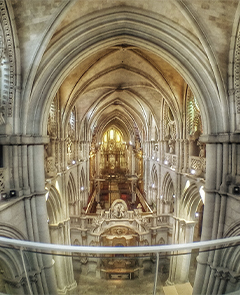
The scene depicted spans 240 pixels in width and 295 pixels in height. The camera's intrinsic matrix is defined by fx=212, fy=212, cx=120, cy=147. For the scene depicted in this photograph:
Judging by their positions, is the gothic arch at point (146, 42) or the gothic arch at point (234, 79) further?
the gothic arch at point (146, 42)

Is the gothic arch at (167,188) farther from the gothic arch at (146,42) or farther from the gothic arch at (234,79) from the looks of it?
the gothic arch at (234,79)

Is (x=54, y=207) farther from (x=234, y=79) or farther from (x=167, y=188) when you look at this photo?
(x=234, y=79)

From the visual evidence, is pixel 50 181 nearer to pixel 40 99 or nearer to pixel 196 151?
pixel 40 99

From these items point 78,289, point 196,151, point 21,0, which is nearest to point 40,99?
point 21,0

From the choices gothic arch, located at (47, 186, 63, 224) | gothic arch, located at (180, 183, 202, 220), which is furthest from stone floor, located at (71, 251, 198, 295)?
gothic arch, located at (180, 183, 202, 220)

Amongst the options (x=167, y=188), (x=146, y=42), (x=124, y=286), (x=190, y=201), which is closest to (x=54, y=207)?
(x=190, y=201)

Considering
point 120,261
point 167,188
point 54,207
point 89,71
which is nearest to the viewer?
point 120,261

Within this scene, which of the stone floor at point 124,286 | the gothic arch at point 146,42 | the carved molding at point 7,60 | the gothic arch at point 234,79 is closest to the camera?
the stone floor at point 124,286

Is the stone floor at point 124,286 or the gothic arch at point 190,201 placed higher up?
the stone floor at point 124,286

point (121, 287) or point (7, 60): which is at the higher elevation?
point (7, 60)

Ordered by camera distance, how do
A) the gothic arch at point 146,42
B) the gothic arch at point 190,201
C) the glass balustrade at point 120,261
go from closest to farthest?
the glass balustrade at point 120,261, the gothic arch at point 146,42, the gothic arch at point 190,201

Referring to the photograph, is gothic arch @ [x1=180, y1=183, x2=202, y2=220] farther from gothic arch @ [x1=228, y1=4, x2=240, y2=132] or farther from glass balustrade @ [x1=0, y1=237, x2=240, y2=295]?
glass balustrade @ [x1=0, y1=237, x2=240, y2=295]

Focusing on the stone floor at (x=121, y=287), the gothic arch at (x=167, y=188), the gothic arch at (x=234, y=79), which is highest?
the gothic arch at (x=234, y=79)

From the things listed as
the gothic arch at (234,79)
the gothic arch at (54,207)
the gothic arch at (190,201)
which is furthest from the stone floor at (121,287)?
the gothic arch at (190,201)
